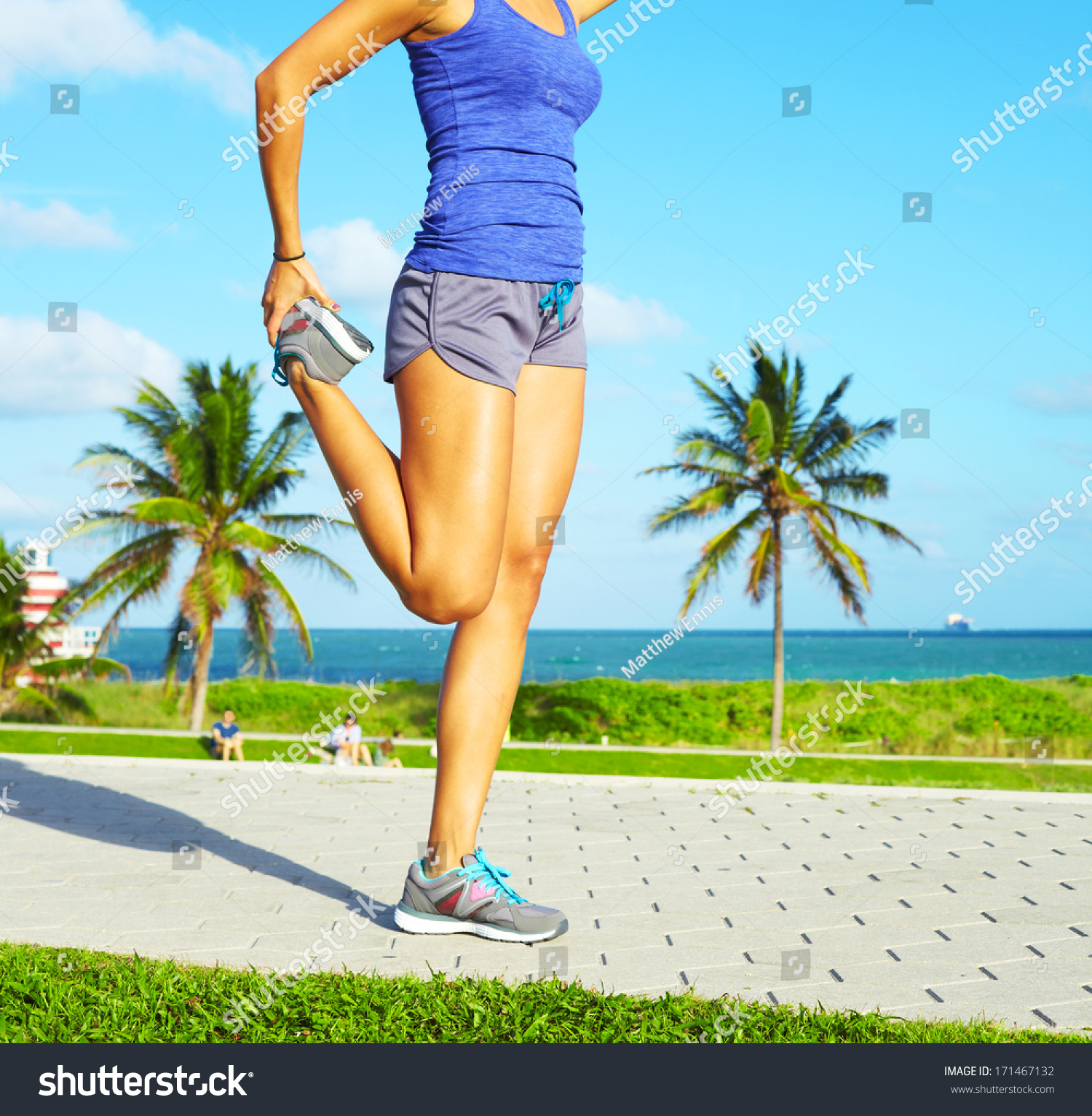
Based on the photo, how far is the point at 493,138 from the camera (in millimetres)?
2627

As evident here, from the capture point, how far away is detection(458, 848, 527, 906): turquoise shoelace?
3.02 meters

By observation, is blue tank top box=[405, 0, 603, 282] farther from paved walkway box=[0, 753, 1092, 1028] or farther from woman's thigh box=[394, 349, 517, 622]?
paved walkway box=[0, 753, 1092, 1028]

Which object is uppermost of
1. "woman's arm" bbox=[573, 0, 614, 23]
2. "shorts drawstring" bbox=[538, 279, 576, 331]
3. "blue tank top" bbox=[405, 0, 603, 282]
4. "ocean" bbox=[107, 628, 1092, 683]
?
"woman's arm" bbox=[573, 0, 614, 23]

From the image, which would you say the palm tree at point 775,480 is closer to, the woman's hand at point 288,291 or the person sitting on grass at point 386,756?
the person sitting on grass at point 386,756

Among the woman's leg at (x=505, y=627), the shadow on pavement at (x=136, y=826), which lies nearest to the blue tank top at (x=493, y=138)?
the woman's leg at (x=505, y=627)

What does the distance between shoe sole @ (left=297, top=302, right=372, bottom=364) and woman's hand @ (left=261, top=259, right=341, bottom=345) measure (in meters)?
0.07

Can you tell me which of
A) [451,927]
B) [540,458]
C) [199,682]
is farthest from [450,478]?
[199,682]

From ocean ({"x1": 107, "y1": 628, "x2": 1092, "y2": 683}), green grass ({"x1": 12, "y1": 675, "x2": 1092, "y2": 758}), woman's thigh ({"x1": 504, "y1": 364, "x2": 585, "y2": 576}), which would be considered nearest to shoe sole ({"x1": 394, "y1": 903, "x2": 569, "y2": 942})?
woman's thigh ({"x1": 504, "y1": 364, "x2": 585, "y2": 576})

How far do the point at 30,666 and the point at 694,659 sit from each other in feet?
218

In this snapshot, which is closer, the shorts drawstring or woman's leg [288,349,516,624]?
woman's leg [288,349,516,624]

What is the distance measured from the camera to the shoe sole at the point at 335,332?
2520mm

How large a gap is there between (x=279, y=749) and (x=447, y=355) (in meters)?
10.6
